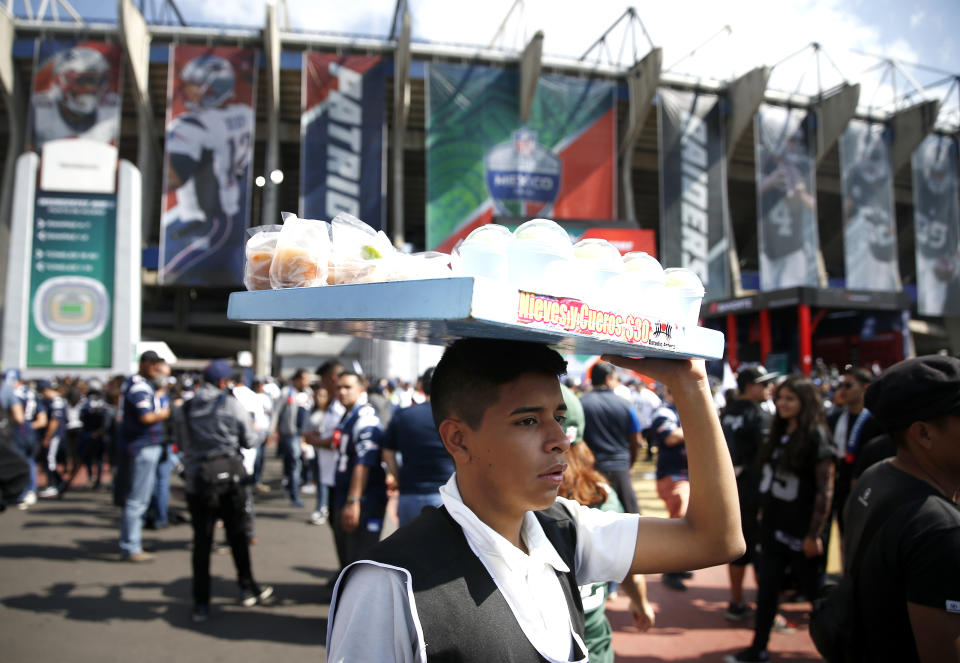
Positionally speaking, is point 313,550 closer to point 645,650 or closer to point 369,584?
point 645,650

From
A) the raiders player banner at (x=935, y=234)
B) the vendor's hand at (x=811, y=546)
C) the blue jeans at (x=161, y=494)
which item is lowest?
the blue jeans at (x=161, y=494)

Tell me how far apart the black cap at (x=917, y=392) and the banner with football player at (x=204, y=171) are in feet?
77.5

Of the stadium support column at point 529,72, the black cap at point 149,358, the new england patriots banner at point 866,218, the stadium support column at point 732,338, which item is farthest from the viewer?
the new england patriots banner at point 866,218

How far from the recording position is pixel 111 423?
10062 mm

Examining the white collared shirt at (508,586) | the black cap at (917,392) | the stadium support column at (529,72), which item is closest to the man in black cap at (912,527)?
the black cap at (917,392)

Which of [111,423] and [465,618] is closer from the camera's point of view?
[465,618]

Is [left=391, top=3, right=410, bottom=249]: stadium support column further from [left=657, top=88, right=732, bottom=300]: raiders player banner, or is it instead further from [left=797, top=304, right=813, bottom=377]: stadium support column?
[left=797, top=304, right=813, bottom=377]: stadium support column

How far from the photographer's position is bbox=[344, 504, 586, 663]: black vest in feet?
3.74

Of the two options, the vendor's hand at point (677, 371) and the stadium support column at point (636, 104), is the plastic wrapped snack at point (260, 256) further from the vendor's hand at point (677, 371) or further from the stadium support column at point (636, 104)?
the stadium support column at point (636, 104)

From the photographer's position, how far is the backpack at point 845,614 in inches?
74.9

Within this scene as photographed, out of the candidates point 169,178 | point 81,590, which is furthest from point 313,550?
point 169,178

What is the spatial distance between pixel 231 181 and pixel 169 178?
7.17 feet

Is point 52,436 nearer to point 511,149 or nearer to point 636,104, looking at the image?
point 511,149

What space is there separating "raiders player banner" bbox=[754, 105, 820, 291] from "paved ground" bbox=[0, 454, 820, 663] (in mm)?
23334
